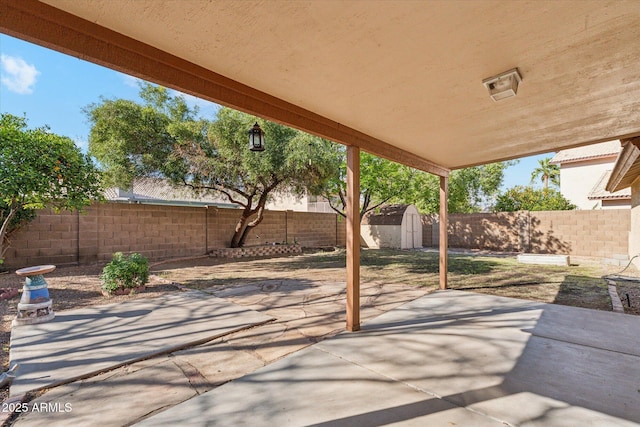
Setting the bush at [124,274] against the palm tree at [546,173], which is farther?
the palm tree at [546,173]

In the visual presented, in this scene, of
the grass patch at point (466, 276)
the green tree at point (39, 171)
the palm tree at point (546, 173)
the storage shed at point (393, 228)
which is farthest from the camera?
the palm tree at point (546, 173)

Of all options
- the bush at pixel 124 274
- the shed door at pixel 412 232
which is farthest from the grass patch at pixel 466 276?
the shed door at pixel 412 232

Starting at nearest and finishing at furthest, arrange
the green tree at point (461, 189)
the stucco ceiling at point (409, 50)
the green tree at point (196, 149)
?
the stucco ceiling at point (409, 50)
the green tree at point (196, 149)
the green tree at point (461, 189)

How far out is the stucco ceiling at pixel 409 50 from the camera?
1564mm

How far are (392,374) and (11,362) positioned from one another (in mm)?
3331

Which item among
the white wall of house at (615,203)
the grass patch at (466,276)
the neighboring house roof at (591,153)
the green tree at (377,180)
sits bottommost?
the grass patch at (466,276)

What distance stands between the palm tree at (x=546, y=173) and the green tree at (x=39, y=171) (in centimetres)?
2808

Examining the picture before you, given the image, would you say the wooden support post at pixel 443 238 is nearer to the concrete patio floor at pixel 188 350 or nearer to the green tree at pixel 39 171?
the concrete patio floor at pixel 188 350

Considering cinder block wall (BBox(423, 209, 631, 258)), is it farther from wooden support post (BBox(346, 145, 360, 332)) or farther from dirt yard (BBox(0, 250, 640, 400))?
wooden support post (BBox(346, 145, 360, 332))

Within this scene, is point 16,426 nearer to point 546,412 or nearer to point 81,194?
point 546,412

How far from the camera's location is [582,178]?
1571cm

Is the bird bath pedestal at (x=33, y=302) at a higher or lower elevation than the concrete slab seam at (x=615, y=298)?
higher

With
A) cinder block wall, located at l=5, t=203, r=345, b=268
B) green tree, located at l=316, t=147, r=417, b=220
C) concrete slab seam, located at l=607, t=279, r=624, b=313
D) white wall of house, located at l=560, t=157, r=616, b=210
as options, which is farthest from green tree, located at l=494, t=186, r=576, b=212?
cinder block wall, located at l=5, t=203, r=345, b=268

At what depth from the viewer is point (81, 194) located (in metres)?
5.31
